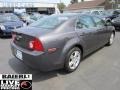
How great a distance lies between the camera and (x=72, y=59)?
4.71 m

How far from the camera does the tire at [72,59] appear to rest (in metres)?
4.48

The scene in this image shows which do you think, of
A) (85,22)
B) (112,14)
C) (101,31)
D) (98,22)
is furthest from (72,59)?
(112,14)

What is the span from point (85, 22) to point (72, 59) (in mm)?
1290

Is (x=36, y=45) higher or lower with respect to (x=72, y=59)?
higher

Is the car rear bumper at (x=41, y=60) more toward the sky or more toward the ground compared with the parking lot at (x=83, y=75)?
more toward the sky

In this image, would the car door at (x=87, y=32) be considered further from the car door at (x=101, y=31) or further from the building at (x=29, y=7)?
the building at (x=29, y=7)

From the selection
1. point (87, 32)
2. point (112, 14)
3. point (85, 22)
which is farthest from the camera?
point (112, 14)

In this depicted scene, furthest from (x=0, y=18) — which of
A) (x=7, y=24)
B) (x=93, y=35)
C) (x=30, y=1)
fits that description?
(x=30, y=1)

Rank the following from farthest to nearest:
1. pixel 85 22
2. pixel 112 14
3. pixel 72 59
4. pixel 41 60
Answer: pixel 112 14 → pixel 85 22 → pixel 72 59 → pixel 41 60

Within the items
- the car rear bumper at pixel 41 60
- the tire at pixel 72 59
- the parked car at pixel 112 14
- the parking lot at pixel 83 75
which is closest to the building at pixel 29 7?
the parked car at pixel 112 14

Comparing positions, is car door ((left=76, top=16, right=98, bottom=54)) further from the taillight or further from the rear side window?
the taillight

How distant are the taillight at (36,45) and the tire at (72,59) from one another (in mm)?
819

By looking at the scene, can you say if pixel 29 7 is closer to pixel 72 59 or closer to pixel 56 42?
pixel 72 59

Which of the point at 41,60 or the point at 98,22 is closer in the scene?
the point at 41,60
